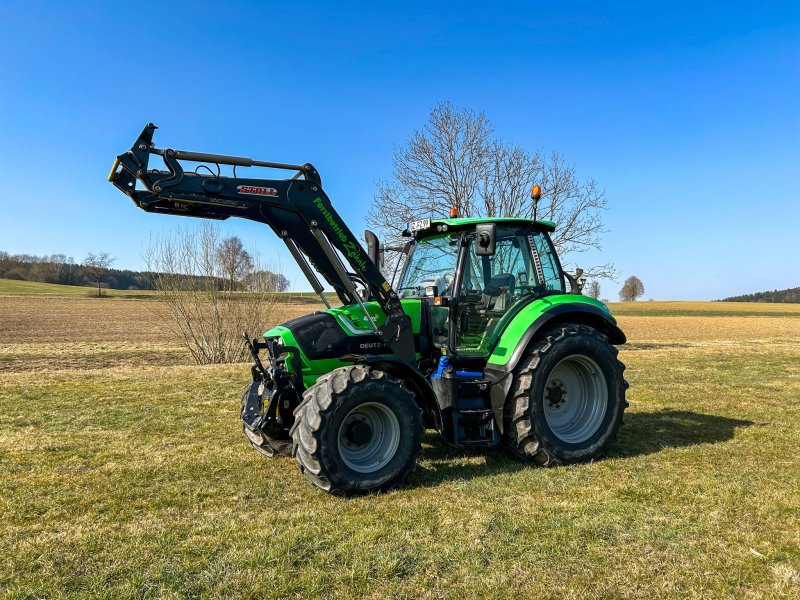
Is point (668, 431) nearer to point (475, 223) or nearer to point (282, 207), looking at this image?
point (475, 223)

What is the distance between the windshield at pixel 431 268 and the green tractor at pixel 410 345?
0.02 m

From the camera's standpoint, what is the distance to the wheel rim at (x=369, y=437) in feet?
15.5

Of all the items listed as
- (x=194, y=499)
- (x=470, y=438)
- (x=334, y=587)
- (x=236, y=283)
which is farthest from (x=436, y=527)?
(x=236, y=283)

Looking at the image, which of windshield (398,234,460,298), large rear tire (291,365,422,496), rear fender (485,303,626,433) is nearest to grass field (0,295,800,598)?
large rear tire (291,365,422,496)

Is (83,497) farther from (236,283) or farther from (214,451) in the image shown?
(236,283)

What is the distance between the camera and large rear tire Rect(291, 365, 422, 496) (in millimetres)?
4418

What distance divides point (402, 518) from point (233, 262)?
12.7 meters

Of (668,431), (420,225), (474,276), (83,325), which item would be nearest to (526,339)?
(474,276)

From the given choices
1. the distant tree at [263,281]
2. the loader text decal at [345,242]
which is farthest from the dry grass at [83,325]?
the loader text decal at [345,242]

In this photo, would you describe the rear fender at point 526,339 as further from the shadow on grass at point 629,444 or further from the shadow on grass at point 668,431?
the shadow on grass at point 668,431

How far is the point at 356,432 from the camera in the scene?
15.5ft

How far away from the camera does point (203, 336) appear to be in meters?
15.7

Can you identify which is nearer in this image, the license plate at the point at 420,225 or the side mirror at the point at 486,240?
the side mirror at the point at 486,240

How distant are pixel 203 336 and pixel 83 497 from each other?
455 inches
